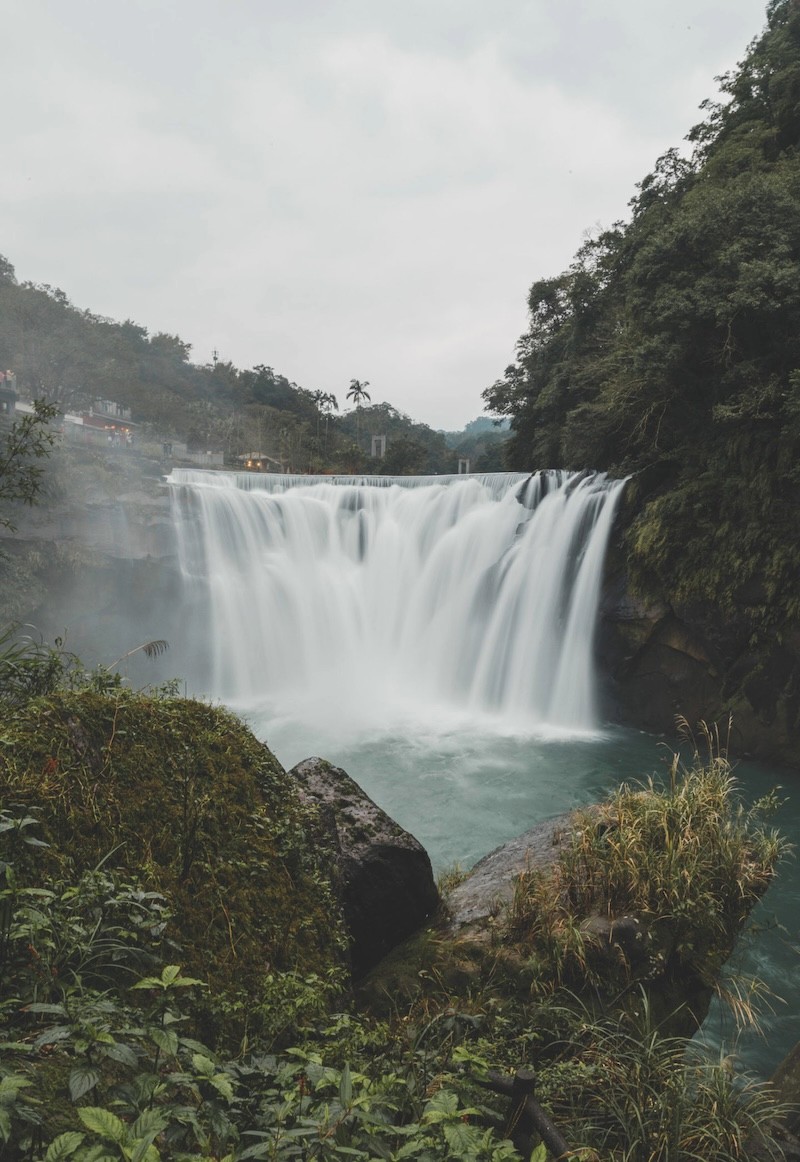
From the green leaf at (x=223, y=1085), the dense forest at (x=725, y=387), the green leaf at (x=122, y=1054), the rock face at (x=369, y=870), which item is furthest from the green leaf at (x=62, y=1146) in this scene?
the dense forest at (x=725, y=387)

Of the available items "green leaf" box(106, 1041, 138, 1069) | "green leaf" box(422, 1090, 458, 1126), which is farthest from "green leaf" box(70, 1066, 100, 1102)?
"green leaf" box(422, 1090, 458, 1126)

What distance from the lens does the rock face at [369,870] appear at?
12.7 feet

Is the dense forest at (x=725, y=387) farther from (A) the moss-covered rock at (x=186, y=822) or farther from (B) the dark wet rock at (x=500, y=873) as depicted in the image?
(A) the moss-covered rock at (x=186, y=822)

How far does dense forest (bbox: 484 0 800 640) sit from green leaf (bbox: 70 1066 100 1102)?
35.7 ft

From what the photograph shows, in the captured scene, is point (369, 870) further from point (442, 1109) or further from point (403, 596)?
point (403, 596)

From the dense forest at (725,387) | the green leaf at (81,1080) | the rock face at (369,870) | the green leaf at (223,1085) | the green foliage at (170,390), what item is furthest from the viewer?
the green foliage at (170,390)

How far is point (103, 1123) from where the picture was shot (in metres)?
1.25

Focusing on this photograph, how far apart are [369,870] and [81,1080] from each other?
2730 millimetres

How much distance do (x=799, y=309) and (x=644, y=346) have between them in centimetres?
250

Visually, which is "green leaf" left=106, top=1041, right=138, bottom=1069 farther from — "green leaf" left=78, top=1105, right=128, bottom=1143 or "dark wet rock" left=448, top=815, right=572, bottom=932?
"dark wet rock" left=448, top=815, right=572, bottom=932

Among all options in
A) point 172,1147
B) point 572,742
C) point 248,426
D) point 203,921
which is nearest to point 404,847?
point 203,921

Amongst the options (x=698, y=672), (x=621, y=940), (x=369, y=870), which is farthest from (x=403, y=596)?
(x=621, y=940)

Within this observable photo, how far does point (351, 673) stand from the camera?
15633 mm

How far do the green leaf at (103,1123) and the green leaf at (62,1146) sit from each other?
0.09 ft
